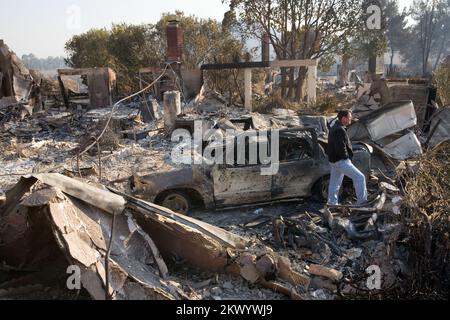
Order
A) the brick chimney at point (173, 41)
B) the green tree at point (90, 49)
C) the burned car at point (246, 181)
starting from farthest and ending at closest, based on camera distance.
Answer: the green tree at point (90, 49)
the brick chimney at point (173, 41)
the burned car at point (246, 181)

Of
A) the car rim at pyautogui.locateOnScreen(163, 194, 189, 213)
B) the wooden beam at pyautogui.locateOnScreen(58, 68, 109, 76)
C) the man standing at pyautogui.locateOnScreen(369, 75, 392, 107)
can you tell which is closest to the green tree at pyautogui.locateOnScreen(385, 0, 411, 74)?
the man standing at pyautogui.locateOnScreen(369, 75, 392, 107)

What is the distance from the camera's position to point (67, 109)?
25172 millimetres

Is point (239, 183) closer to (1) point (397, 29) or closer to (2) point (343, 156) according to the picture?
(2) point (343, 156)

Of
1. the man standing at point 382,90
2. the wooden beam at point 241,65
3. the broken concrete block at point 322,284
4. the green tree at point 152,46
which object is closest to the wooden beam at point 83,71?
the green tree at point 152,46

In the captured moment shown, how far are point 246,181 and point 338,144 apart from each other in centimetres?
172

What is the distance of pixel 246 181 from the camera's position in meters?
7.64

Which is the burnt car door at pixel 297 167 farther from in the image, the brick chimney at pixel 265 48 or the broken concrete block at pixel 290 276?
the brick chimney at pixel 265 48

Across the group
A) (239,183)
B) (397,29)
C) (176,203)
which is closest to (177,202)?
(176,203)

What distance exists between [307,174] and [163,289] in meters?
4.02

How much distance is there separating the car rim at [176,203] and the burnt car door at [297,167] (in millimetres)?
1630

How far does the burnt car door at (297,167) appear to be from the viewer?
7758 mm

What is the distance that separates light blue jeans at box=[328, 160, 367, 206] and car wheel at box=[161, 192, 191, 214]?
8.30 feet

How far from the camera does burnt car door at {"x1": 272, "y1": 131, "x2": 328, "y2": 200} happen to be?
7.76 m
